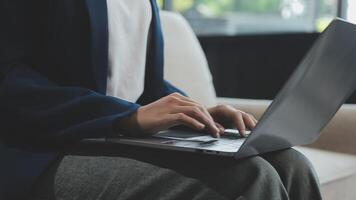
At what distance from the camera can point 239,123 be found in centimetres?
87

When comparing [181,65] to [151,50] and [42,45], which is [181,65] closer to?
[151,50]

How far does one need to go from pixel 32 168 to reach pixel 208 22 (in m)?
2.26

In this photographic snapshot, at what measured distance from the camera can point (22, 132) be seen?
82 cm

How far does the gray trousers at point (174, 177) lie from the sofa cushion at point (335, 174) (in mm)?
385

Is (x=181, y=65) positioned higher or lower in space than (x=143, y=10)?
lower

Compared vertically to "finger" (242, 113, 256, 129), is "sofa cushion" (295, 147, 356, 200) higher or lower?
lower

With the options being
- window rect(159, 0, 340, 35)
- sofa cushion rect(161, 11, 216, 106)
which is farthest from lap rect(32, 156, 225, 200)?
window rect(159, 0, 340, 35)

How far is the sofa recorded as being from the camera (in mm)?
1216

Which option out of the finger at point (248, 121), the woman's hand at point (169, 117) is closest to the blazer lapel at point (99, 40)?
the woman's hand at point (169, 117)

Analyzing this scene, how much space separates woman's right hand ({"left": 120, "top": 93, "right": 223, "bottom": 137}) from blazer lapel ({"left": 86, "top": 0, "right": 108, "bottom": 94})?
133 mm

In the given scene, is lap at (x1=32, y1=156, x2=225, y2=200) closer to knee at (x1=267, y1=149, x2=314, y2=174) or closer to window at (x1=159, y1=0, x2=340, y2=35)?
knee at (x1=267, y1=149, x2=314, y2=174)

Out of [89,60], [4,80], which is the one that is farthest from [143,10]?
[4,80]

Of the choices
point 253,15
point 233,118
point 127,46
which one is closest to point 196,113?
point 233,118

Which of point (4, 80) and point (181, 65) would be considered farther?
point (181, 65)
